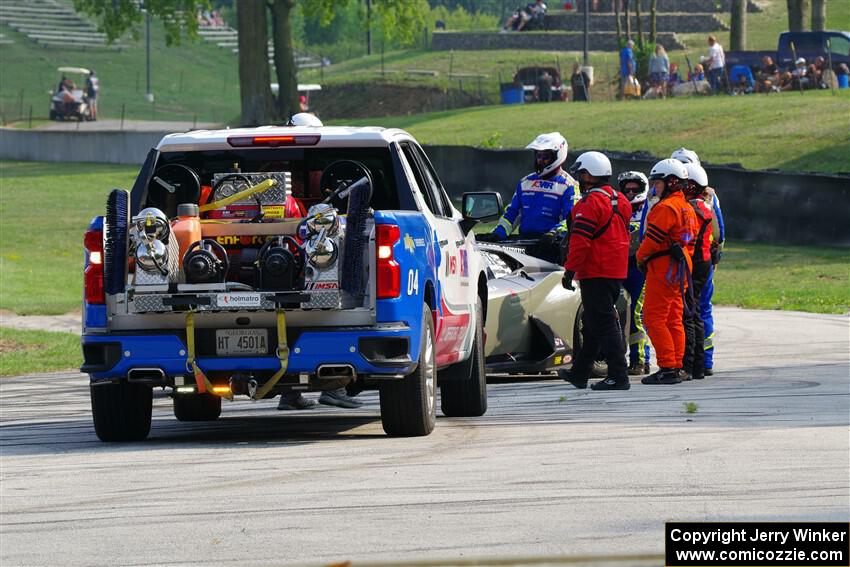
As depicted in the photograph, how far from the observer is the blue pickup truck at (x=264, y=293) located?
938cm

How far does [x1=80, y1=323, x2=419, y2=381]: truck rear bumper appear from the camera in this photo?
368 inches

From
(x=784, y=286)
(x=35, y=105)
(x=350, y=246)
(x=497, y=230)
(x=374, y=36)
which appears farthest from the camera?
(x=374, y=36)

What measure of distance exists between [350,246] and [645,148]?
3008cm

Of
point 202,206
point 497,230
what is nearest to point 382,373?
point 202,206

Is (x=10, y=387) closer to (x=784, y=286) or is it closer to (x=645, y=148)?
(x=784, y=286)

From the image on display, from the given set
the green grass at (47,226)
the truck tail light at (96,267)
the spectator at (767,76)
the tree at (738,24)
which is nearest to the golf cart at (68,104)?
the green grass at (47,226)

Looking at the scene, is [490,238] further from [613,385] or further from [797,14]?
[797,14]

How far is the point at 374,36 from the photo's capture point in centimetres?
13262

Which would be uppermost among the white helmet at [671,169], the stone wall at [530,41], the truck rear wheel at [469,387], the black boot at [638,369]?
the stone wall at [530,41]

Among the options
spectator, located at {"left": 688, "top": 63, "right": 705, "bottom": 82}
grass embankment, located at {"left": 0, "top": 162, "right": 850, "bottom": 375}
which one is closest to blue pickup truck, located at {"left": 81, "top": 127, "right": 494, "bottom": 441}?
grass embankment, located at {"left": 0, "top": 162, "right": 850, "bottom": 375}

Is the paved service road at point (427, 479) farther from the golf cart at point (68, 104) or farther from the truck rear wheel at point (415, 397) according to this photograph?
the golf cart at point (68, 104)

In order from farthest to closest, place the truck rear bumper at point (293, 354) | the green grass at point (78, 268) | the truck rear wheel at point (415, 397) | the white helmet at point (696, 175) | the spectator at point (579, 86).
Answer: the spectator at point (579, 86)
the green grass at point (78, 268)
the white helmet at point (696, 175)
the truck rear wheel at point (415, 397)
the truck rear bumper at point (293, 354)

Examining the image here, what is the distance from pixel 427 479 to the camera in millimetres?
8242

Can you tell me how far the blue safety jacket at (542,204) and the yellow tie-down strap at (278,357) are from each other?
5.75 metres
